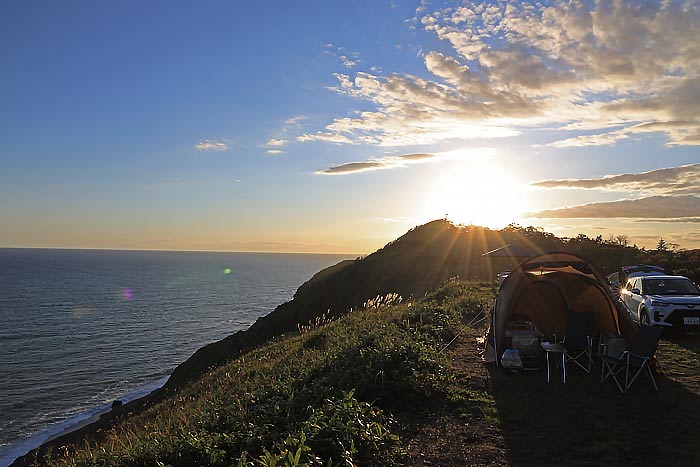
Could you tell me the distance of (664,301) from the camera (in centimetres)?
1385

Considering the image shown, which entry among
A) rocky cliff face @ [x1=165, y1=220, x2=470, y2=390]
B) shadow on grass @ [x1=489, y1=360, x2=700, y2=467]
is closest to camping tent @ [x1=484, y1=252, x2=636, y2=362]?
shadow on grass @ [x1=489, y1=360, x2=700, y2=467]

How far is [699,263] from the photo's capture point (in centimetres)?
2711

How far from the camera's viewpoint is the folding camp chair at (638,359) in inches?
353

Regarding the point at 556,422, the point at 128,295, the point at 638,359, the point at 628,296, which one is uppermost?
the point at 628,296

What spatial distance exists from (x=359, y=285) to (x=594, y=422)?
1403 inches

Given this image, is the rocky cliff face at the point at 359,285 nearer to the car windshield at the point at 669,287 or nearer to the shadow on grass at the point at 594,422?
the car windshield at the point at 669,287

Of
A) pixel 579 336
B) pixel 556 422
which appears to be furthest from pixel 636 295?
pixel 556 422

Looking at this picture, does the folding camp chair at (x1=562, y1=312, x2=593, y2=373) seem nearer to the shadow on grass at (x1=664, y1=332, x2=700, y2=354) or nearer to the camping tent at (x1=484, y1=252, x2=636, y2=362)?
the camping tent at (x1=484, y1=252, x2=636, y2=362)

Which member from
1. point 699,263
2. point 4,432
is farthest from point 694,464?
point 4,432

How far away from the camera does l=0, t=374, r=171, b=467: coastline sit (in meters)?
20.8

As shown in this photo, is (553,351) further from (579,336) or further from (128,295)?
(128,295)

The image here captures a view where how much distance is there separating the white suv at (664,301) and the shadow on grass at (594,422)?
15.5ft

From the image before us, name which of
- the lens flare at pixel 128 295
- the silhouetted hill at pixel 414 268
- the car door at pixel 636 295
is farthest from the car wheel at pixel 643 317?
the lens flare at pixel 128 295

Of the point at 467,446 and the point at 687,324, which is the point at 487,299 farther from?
the point at 467,446
